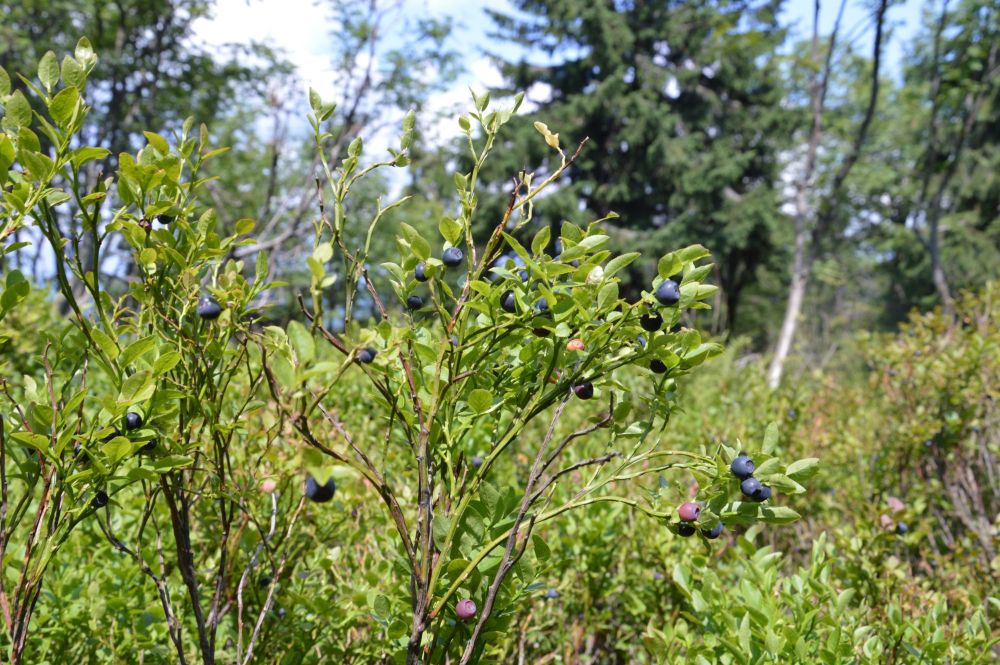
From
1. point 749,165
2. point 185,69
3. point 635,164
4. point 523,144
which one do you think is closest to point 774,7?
point 749,165

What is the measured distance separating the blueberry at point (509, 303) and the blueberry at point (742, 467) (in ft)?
1.29

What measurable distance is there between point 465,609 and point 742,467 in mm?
467

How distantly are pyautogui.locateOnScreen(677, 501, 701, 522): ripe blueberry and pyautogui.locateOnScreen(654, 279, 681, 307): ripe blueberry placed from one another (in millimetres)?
295

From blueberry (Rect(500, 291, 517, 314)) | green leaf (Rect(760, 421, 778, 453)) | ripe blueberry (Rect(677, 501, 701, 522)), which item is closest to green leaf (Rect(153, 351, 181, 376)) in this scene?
blueberry (Rect(500, 291, 517, 314))

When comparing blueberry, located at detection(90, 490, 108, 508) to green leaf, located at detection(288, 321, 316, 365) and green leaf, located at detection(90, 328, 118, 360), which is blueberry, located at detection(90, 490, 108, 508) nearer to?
green leaf, located at detection(90, 328, 118, 360)

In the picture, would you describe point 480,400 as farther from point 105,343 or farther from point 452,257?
point 105,343

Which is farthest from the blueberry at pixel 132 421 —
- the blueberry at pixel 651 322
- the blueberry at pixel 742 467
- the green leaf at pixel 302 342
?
the blueberry at pixel 742 467

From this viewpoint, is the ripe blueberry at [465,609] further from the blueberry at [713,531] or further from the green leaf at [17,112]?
the green leaf at [17,112]

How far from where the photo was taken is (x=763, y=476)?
3.38 feet

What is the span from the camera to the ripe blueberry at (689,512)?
987 millimetres

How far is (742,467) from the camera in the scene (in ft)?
3.26

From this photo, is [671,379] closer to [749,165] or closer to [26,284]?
[26,284]

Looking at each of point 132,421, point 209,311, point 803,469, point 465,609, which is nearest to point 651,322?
point 803,469

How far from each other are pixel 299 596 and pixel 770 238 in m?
18.3
